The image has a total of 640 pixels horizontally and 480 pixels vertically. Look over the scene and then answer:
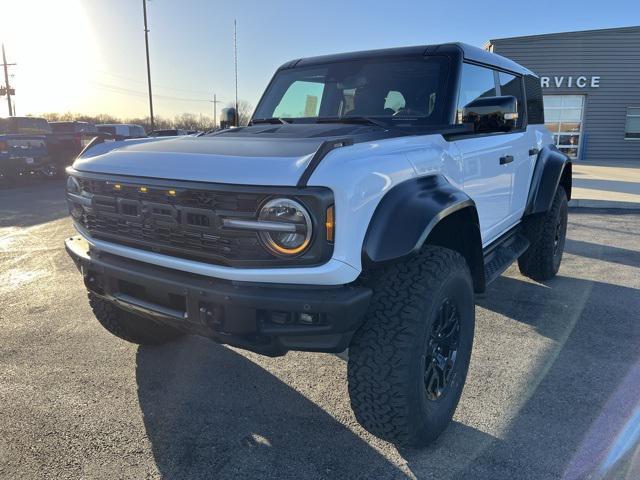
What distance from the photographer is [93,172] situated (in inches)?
102

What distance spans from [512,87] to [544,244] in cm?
151

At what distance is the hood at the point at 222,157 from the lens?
2.00m

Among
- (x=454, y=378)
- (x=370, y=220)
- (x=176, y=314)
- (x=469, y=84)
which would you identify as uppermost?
(x=469, y=84)

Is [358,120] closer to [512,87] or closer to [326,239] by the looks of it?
[326,239]

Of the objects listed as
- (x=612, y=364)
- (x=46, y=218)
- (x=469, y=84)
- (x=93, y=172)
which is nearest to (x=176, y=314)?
(x=93, y=172)

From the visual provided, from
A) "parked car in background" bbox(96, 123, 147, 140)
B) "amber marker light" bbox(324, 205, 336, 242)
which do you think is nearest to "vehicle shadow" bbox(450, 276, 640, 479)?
"amber marker light" bbox(324, 205, 336, 242)

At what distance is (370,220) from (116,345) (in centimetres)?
238

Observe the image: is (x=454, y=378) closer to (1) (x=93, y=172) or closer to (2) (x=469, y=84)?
(2) (x=469, y=84)

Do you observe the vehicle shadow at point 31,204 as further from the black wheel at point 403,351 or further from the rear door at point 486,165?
the black wheel at point 403,351

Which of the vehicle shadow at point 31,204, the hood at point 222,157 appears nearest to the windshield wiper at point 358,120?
the hood at point 222,157

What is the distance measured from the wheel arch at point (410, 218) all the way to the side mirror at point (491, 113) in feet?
2.01

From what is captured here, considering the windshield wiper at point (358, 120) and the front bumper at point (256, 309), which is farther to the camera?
the windshield wiper at point (358, 120)

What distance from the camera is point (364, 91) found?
11.2ft

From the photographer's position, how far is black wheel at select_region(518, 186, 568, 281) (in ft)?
15.5
